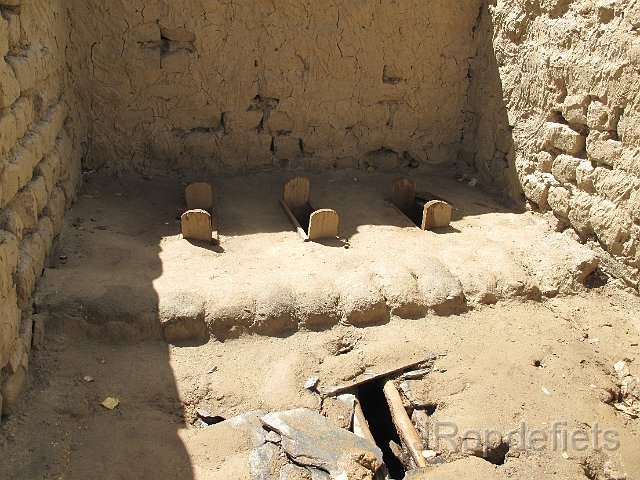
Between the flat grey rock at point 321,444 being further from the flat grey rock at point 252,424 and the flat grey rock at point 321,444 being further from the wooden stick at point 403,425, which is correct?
the wooden stick at point 403,425

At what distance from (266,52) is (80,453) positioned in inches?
146

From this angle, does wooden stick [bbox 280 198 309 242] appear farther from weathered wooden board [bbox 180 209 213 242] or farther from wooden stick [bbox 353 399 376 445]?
wooden stick [bbox 353 399 376 445]

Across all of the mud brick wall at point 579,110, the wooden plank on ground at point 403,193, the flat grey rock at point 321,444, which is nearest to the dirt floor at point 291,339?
the flat grey rock at point 321,444

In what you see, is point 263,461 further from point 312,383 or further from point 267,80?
point 267,80

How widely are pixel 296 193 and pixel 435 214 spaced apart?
116cm

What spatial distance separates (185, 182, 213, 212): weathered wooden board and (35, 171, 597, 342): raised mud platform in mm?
112

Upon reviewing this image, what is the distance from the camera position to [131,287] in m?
3.81

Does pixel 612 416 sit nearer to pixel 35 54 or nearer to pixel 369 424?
pixel 369 424

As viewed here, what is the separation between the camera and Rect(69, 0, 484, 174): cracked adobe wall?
522 cm

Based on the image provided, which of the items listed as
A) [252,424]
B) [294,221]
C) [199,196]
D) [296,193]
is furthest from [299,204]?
[252,424]

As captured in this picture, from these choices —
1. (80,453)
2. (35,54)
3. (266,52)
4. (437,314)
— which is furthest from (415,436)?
(266,52)

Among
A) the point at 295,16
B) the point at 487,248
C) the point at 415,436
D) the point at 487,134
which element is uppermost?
the point at 295,16

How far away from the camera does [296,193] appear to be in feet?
17.3

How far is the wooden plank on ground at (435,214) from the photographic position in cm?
492
